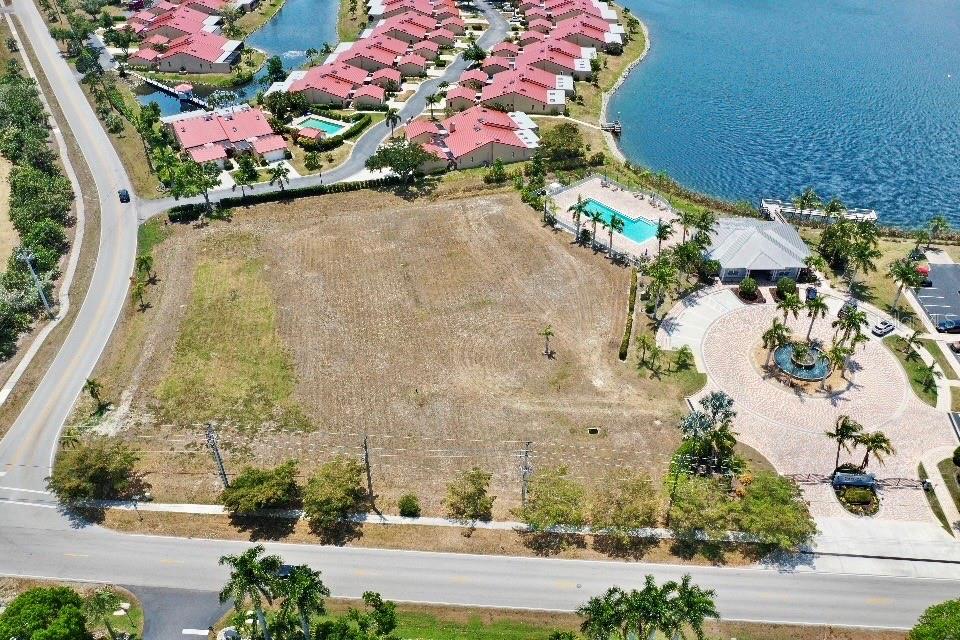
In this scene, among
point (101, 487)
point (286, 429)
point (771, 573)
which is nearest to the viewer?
point (771, 573)

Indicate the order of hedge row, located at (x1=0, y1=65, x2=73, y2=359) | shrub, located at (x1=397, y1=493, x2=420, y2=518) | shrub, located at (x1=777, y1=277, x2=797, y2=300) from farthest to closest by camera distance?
hedge row, located at (x1=0, y1=65, x2=73, y2=359) < shrub, located at (x1=777, y1=277, x2=797, y2=300) < shrub, located at (x1=397, y1=493, x2=420, y2=518)

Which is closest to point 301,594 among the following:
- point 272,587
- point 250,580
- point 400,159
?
point 272,587

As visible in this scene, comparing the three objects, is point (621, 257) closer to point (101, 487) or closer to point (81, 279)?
point (101, 487)

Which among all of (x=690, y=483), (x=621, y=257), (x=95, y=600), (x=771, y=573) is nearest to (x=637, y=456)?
(x=690, y=483)

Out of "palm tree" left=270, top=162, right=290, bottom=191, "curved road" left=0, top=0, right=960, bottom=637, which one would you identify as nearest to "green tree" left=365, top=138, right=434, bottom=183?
"palm tree" left=270, top=162, right=290, bottom=191

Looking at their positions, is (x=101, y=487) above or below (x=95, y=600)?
below

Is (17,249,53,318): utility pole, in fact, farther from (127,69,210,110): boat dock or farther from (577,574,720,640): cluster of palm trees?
(577,574,720,640): cluster of palm trees

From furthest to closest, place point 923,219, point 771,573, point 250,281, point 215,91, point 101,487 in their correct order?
1. point 215,91
2. point 923,219
3. point 250,281
4. point 101,487
5. point 771,573
